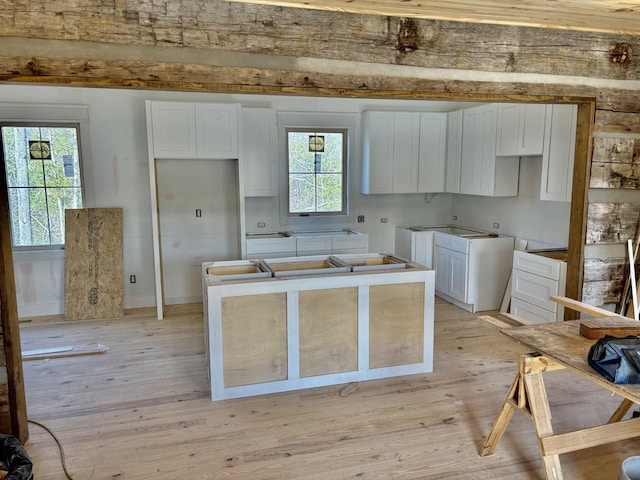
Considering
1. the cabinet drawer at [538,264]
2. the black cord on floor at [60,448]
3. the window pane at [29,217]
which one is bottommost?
the black cord on floor at [60,448]

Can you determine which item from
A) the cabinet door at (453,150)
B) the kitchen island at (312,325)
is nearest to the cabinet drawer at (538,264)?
the kitchen island at (312,325)

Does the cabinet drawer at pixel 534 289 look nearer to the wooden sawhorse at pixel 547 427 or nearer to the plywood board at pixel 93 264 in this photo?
the wooden sawhorse at pixel 547 427

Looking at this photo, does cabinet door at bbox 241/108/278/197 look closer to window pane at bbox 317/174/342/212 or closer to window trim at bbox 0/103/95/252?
window pane at bbox 317/174/342/212

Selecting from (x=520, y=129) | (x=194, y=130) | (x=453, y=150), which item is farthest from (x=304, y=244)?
(x=520, y=129)

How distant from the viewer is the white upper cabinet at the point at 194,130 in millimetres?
4973

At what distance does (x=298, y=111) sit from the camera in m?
5.82

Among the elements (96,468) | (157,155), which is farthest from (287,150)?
(96,468)

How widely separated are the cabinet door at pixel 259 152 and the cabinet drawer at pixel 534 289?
296 cm

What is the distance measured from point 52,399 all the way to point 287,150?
3.81 m

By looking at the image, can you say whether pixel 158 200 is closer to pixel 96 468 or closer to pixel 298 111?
pixel 298 111

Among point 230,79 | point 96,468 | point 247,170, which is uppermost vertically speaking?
point 230,79

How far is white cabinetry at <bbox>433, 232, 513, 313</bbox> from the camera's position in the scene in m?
5.21

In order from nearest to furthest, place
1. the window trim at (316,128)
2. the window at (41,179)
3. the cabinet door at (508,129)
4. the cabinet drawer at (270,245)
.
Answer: the cabinet door at (508,129) < the window at (41,179) < the cabinet drawer at (270,245) < the window trim at (316,128)

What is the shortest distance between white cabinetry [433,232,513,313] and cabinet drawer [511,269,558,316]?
53 cm
